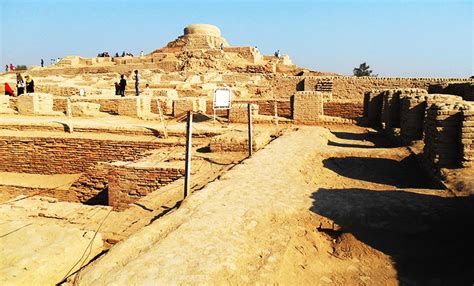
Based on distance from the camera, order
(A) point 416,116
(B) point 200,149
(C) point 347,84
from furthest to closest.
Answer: (C) point 347,84, (B) point 200,149, (A) point 416,116

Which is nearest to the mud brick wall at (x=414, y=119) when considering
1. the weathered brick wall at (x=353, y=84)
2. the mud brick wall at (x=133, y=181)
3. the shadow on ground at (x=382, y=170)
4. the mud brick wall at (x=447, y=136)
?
the shadow on ground at (x=382, y=170)

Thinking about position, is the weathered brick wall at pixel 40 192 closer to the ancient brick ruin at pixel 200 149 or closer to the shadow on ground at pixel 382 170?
the ancient brick ruin at pixel 200 149

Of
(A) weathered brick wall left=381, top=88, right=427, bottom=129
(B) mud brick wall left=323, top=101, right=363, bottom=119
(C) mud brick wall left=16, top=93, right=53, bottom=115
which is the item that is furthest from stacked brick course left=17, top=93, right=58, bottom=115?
(A) weathered brick wall left=381, top=88, right=427, bottom=129

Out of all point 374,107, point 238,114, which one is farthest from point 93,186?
point 374,107

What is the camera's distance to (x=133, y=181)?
7.63 meters

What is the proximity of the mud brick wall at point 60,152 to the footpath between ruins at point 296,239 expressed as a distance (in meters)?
5.25

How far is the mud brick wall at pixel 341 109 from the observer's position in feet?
49.3

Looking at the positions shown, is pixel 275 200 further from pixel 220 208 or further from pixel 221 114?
pixel 221 114

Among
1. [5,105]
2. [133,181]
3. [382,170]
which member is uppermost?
[5,105]

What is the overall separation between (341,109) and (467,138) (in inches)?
359

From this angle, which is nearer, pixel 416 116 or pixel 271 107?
pixel 416 116

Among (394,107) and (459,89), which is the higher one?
(459,89)

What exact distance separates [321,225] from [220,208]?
121cm

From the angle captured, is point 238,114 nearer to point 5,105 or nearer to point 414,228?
point 5,105
